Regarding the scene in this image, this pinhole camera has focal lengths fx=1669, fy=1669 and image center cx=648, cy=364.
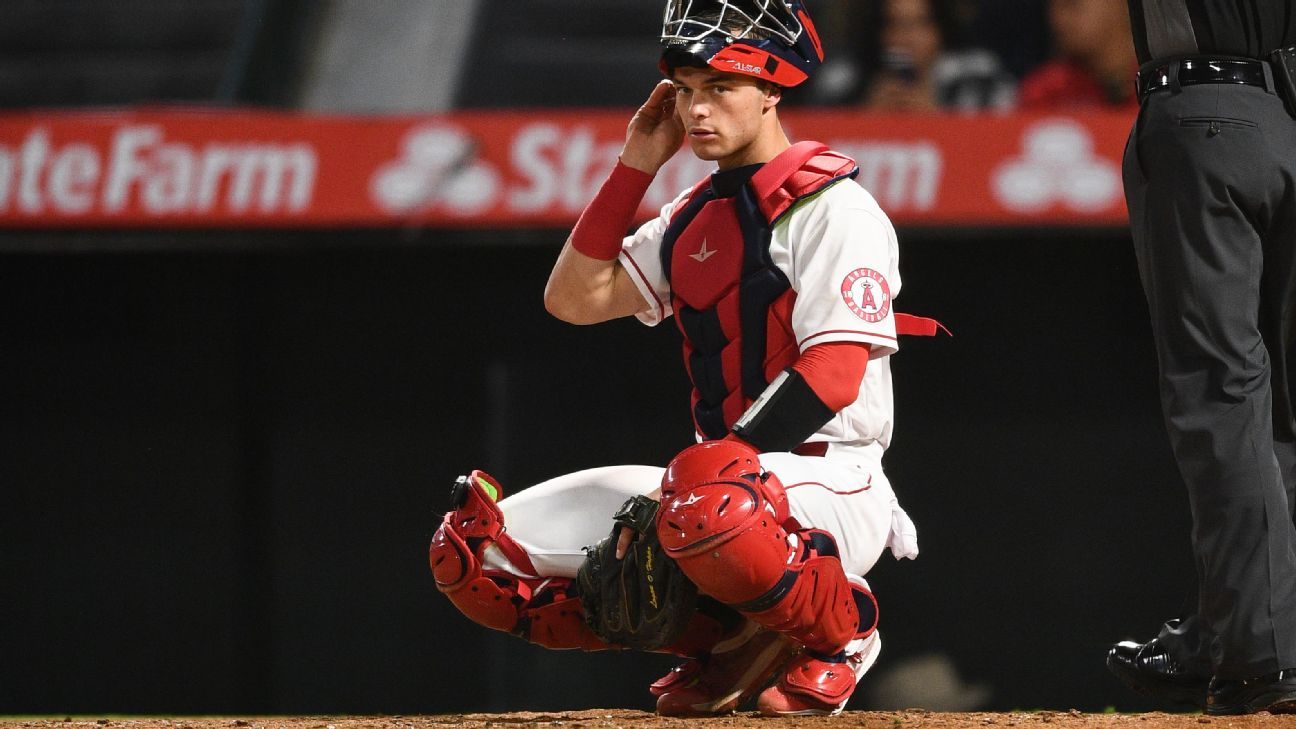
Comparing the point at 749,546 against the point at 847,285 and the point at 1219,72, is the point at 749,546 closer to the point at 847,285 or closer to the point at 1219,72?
the point at 847,285

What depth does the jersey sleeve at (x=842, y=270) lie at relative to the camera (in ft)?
8.21

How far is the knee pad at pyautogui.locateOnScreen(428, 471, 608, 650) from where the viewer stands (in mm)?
2643

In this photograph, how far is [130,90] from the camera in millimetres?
5902

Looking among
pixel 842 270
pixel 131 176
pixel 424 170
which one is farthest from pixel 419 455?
pixel 842 270

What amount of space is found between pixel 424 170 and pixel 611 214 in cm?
221

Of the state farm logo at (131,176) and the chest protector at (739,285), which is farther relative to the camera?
the state farm logo at (131,176)

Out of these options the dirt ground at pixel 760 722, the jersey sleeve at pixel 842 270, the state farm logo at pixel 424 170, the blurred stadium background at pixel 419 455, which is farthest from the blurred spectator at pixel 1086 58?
the dirt ground at pixel 760 722

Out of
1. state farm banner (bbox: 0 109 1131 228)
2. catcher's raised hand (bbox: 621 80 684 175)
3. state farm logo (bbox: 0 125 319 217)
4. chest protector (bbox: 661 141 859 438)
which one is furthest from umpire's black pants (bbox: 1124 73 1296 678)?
state farm logo (bbox: 0 125 319 217)

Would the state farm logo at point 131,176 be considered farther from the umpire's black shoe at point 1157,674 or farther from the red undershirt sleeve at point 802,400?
the umpire's black shoe at point 1157,674

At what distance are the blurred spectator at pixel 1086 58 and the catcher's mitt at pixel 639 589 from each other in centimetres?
300

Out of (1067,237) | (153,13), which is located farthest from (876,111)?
(153,13)

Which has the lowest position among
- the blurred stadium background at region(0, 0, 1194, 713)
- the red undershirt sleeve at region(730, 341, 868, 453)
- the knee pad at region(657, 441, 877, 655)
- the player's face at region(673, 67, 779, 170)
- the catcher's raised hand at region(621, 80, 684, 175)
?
the blurred stadium background at region(0, 0, 1194, 713)

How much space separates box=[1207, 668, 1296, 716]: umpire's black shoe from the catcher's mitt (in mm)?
774

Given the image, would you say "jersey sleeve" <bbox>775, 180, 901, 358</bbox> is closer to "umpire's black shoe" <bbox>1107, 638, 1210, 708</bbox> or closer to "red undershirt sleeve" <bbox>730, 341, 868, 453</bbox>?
"red undershirt sleeve" <bbox>730, 341, 868, 453</bbox>
